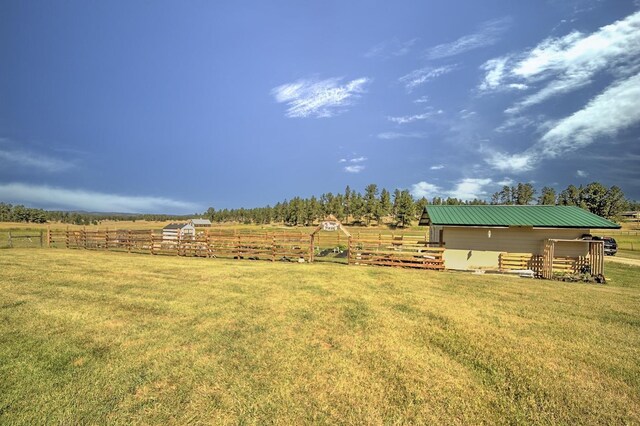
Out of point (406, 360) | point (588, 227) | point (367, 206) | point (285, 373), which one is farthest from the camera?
point (367, 206)

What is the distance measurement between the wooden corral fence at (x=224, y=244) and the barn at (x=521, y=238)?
375 inches

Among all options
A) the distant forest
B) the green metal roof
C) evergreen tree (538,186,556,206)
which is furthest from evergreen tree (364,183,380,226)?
the green metal roof

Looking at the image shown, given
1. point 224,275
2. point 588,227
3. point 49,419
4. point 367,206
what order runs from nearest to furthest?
1. point 49,419
2. point 224,275
3. point 588,227
4. point 367,206

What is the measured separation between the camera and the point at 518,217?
19797mm

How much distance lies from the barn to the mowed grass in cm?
778

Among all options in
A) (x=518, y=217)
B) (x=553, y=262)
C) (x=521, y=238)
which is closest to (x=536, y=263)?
(x=553, y=262)

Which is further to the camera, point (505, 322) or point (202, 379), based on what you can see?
point (505, 322)

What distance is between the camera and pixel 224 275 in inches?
547

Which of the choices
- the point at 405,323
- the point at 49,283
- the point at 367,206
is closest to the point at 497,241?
the point at 405,323

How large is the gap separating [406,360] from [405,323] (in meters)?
2.04

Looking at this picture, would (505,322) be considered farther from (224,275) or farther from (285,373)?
(224,275)

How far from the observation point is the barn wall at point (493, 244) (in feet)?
61.9

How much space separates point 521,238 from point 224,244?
66.8 ft

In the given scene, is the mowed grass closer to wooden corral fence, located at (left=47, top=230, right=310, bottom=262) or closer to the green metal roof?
the green metal roof
